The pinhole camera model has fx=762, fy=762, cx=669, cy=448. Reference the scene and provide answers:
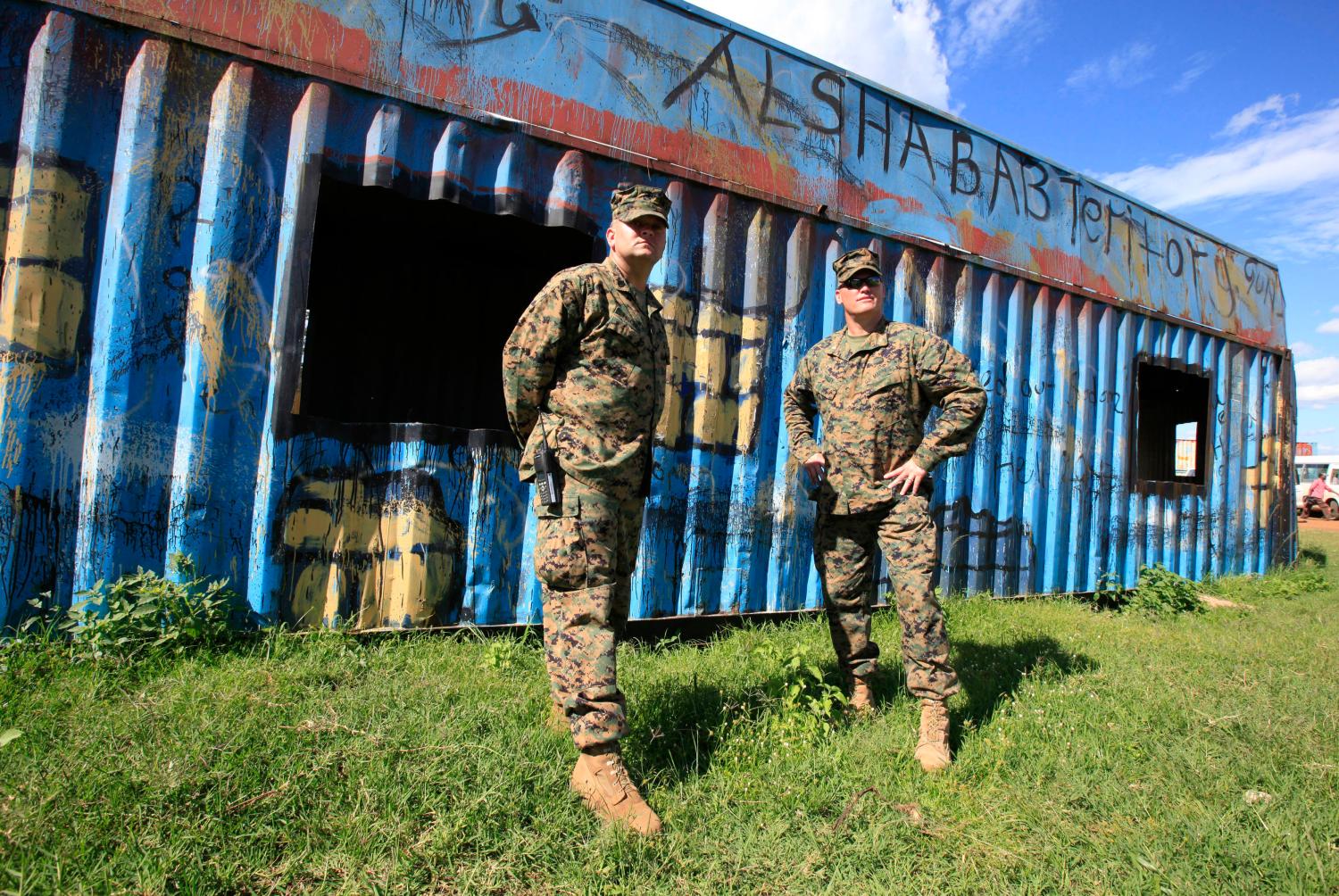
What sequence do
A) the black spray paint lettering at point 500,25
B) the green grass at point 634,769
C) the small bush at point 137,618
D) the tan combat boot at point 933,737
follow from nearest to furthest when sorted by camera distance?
1. the green grass at point 634,769
2. the tan combat boot at point 933,737
3. the small bush at point 137,618
4. the black spray paint lettering at point 500,25

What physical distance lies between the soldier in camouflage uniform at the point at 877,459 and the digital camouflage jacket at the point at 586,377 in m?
0.88

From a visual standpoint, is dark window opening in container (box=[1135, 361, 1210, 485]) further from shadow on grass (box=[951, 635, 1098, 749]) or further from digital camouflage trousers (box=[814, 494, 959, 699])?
digital camouflage trousers (box=[814, 494, 959, 699])

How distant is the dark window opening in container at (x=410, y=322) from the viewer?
5.78m

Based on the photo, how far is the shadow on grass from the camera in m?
2.99

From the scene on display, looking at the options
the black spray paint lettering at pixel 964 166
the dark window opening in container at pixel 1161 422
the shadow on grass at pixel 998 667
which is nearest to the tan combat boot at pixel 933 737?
the shadow on grass at pixel 998 667

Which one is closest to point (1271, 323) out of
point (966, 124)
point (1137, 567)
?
point (1137, 567)

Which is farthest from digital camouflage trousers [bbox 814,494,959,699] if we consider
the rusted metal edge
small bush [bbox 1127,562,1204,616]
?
small bush [bbox 1127,562,1204,616]

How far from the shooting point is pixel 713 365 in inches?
157

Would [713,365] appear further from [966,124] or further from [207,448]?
[966,124]

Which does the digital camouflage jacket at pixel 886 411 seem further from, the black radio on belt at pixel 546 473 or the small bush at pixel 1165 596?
the small bush at pixel 1165 596

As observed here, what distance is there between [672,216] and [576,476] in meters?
2.13

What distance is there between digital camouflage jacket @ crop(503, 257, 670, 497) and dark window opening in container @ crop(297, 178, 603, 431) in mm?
3259

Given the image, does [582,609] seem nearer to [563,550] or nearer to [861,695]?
[563,550]

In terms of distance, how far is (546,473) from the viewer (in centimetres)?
219
